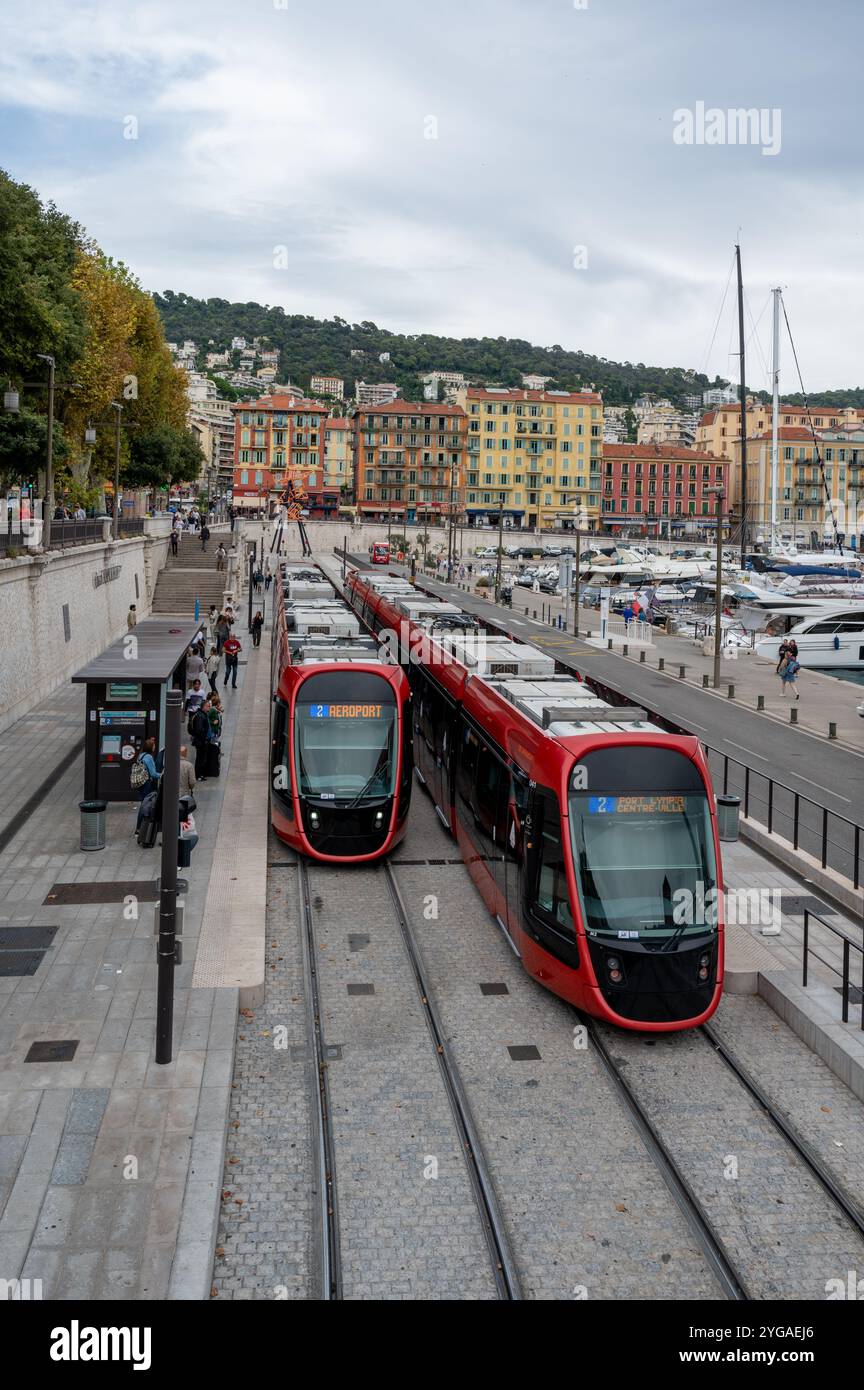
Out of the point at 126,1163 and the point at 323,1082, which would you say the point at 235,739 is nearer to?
the point at 323,1082

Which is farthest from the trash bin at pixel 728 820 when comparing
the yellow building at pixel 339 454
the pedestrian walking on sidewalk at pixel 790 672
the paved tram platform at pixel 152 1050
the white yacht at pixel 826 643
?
the yellow building at pixel 339 454

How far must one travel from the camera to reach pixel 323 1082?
404 inches

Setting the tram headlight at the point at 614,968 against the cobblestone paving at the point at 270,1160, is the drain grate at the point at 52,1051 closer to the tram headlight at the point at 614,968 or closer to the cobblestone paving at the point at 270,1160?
the cobblestone paving at the point at 270,1160

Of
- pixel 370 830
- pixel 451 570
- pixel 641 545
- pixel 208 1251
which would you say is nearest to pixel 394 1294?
pixel 208 1251

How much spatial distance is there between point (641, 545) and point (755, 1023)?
10930 cm

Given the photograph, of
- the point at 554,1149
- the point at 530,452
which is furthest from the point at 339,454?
the point at 554,1149

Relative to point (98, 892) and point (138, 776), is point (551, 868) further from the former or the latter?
point (138, 776)

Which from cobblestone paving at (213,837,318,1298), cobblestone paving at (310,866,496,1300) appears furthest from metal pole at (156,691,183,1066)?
cobblestone paving at (310,866,496,1300)

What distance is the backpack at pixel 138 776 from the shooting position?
17.6 metres

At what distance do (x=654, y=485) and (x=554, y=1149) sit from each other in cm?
14036

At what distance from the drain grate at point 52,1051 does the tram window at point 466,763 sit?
6556mm

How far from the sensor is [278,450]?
5694 inches

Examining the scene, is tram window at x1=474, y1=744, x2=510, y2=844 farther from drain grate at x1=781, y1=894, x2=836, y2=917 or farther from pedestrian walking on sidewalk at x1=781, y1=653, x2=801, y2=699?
pedestrian walking on sidewalk at x1=781, y1=653, x2=801, y2=699

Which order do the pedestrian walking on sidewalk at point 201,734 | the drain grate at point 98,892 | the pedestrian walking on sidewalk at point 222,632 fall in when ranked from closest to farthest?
the drain grate at point 98,892
the pedestrian walking on sidewalk at point 201,734
the pedestrian walking on sidewalk at point 222,632
